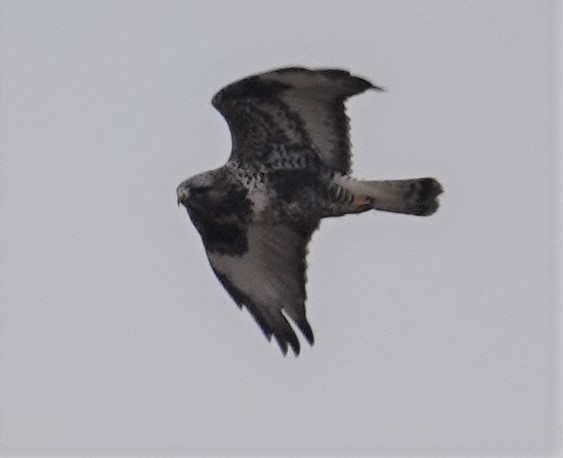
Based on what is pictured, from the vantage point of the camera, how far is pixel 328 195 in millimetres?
15641

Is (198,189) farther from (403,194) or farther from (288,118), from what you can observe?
(403,194)

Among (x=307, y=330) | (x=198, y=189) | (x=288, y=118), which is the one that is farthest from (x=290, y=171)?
(x=307, y=330)

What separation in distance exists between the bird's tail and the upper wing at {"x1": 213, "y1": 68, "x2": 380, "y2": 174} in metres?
0.22

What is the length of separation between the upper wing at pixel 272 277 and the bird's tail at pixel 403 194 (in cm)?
53

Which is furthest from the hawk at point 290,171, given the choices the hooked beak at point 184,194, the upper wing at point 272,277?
the upper wing at point 272,277

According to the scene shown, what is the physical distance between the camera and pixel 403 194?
15.7 m

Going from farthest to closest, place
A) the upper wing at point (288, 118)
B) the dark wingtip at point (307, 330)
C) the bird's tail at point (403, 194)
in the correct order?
the dark wingtip at point (307, 330) → the bird's tail at point (403, 194) → the upper wing at point (288, 118)

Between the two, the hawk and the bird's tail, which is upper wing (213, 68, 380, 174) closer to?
the hawk

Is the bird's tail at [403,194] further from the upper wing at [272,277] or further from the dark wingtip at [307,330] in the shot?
the dark wingtip at [307,330]

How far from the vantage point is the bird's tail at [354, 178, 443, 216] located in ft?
51.4

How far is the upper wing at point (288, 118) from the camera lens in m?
15.5

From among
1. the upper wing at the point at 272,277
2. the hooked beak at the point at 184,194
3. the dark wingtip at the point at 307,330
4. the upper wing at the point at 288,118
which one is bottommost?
the dark wingtip at the point at 307,330

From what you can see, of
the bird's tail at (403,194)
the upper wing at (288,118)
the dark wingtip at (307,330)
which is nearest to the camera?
the upper wing at (288,118)

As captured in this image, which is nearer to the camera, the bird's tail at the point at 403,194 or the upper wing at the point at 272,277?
the bird's tail at the point at 403,194
